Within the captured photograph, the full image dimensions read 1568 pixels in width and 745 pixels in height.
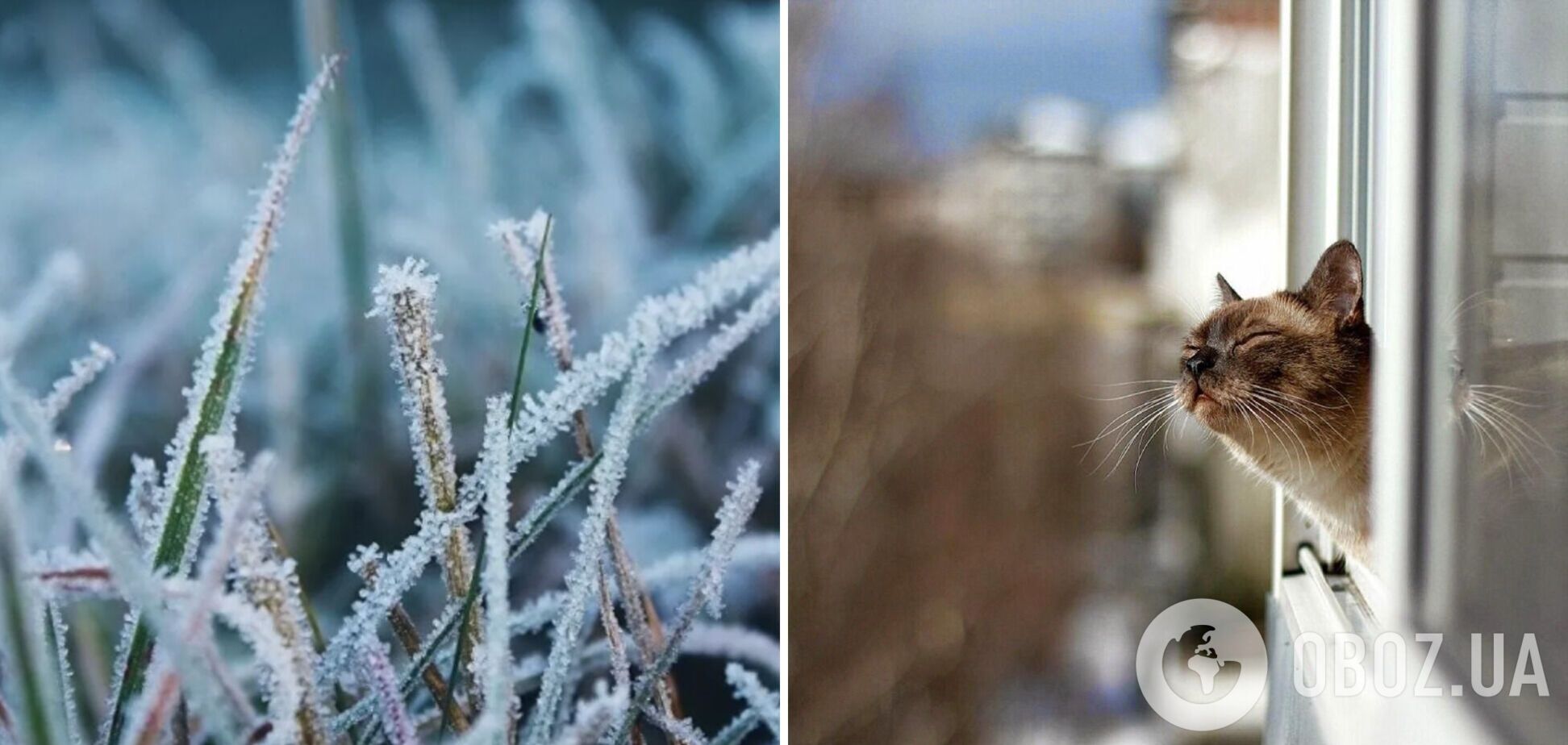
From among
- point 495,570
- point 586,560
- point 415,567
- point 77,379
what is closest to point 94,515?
point 77,379

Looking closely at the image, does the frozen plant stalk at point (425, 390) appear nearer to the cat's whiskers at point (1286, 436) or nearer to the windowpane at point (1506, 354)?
the cat's whiskers at point (1286, 436)

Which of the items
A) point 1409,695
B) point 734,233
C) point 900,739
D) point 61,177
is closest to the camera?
point 1409,695

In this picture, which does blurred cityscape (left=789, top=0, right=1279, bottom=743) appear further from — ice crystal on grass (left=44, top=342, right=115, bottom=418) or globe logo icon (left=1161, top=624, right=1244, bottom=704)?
ice crystal on grass (left=44, top=342, right=115, bottom=418)

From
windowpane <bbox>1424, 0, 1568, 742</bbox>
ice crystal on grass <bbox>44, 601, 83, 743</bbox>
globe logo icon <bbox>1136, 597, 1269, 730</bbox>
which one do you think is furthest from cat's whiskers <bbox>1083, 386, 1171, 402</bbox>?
ice crystal on grass <bbox>44, 601, 83, 743</bbox>

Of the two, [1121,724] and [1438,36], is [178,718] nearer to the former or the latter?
[1121,724]

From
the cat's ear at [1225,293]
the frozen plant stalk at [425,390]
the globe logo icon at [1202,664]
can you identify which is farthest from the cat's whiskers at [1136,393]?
the frozen plant stalk at [425,390]

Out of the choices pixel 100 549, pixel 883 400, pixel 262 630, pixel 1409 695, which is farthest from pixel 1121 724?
pixel 100 549
